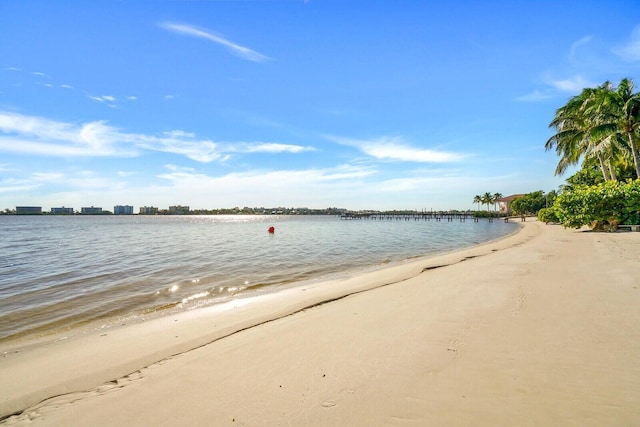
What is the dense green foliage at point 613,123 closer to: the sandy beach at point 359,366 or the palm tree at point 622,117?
the palm tree at point 622,117

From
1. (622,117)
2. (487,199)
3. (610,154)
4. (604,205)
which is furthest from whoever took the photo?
(487,199)

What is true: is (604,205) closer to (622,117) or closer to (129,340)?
(622,117)

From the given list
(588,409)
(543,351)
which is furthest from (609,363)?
(588,409)

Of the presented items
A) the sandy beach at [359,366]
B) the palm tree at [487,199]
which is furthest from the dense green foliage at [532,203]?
the sandy beach at [359,366]

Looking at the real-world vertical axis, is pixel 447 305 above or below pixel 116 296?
above

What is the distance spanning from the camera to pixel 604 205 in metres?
25.1

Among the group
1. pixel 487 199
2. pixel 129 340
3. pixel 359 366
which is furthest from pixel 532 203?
pixel 129 340

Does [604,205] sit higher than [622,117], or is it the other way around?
[622,117]

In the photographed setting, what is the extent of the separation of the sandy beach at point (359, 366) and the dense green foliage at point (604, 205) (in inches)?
870

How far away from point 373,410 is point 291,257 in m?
→ 17.2

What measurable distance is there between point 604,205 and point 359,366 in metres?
30.8

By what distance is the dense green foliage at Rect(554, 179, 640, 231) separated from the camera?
23.6m

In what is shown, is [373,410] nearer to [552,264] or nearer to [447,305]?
[447,305]

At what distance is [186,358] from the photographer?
5094mm
